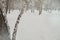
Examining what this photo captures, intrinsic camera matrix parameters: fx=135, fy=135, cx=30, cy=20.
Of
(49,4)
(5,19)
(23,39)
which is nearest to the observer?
(49,4)

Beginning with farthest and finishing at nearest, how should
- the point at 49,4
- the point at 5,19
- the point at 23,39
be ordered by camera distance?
the point at 23,39
the point at 5,19
the point at 49,4

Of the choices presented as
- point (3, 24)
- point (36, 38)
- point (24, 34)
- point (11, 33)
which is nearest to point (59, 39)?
point (36, 38)

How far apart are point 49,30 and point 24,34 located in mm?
→ 302

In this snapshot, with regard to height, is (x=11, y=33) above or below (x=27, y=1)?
below

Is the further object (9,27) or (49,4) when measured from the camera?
(9,27)

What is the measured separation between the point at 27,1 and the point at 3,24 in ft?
1.42

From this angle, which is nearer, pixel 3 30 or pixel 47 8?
pixel 47 8

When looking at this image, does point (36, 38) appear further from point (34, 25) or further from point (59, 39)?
point (59, 39)

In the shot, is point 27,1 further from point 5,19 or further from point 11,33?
point 11,33

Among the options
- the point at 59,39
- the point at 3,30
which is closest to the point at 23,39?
the point at 3,30

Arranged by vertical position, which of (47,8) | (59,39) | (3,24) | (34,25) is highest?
(47,8)

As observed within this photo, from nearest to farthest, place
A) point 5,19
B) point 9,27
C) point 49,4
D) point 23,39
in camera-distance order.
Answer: point 49,4
point 5,19
point 9,27
point 23,39

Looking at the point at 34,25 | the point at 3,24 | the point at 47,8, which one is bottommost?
the point at 34,25

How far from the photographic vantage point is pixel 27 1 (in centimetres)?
94
